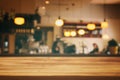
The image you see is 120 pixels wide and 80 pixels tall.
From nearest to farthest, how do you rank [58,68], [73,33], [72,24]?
[58,68] < [73,33] < [72,24]

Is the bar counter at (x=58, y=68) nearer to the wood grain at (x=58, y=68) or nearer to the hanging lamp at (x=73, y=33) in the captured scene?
the wood grain at (x=58, y=68)

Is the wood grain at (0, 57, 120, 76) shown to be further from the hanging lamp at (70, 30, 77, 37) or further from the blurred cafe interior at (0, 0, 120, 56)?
the hanging lamp at (70, 30, 77, 37)

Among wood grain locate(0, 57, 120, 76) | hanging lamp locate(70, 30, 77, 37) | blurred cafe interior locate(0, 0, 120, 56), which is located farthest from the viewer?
hanging lamp locate(70, 30, 77, 37)

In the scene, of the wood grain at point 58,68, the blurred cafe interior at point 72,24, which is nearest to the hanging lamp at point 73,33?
the blurred cafe interior at point 72,24

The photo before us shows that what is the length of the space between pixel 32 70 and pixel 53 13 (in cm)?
907

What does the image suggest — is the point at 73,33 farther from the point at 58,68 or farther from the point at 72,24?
the point at 58,68

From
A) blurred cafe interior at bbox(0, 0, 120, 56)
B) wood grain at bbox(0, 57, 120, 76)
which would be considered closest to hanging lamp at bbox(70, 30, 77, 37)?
blurred cafe interior at bbox(0, 0, 120, 56)

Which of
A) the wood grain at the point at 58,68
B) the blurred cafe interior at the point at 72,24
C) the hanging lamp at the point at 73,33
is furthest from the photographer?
the hanging lamp at the point at 73,33

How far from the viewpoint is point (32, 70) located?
2.53 m

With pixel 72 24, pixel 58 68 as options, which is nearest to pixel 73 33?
pixel 72 24

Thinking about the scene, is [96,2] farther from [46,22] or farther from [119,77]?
[119,77]

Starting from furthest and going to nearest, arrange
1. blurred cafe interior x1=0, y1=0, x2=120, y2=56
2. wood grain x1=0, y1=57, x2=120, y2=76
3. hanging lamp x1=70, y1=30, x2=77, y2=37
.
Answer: hanging lamp x1=70, y1=30, x2=77, y2=37, blurred cafe interior x1=0, y1=0, x2=120, y2=56, wood grain x1=0, y1=57, x2=120, y2=76

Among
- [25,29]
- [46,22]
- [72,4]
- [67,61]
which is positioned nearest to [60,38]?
[46,22]

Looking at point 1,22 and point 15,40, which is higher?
point 1,22
